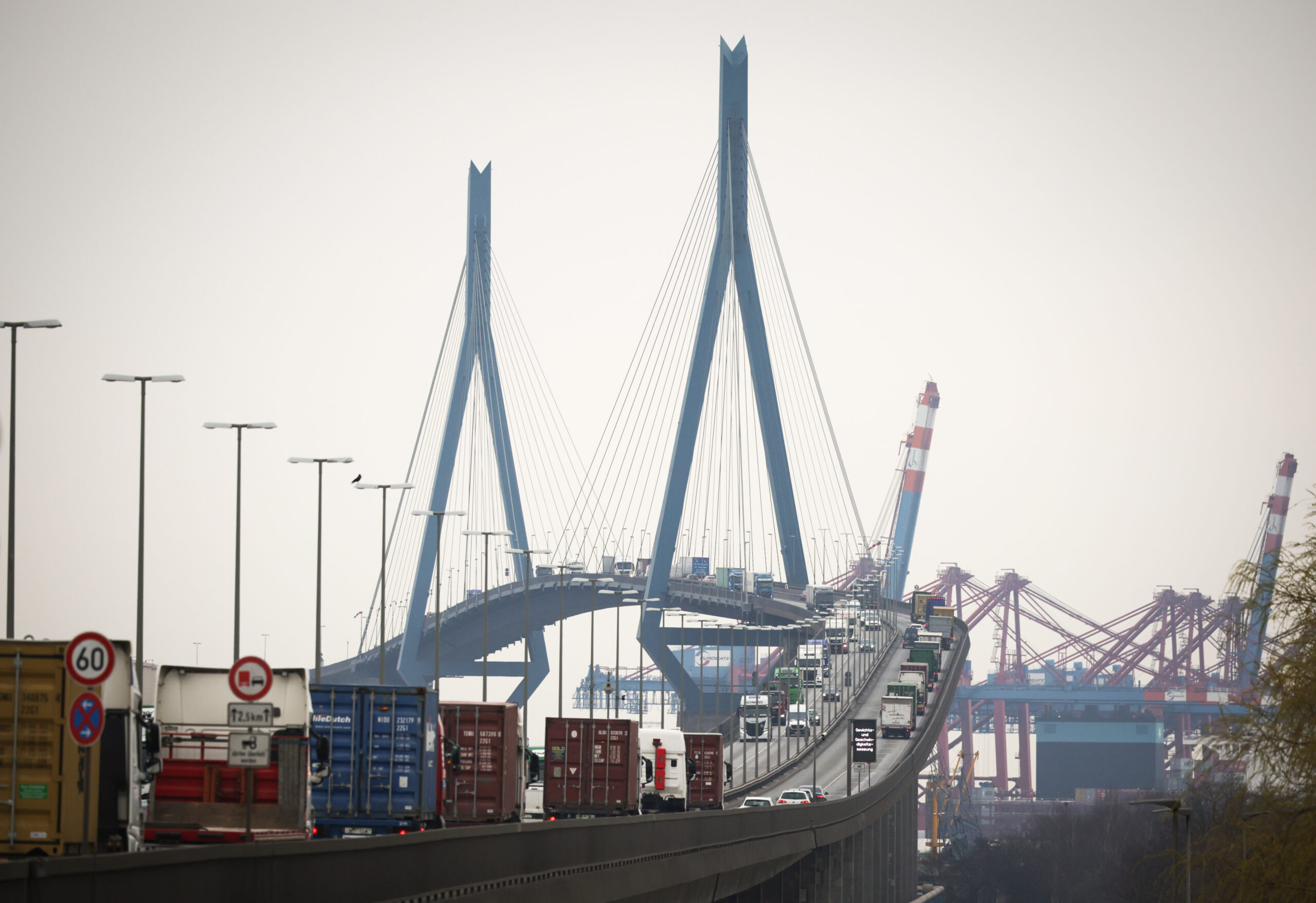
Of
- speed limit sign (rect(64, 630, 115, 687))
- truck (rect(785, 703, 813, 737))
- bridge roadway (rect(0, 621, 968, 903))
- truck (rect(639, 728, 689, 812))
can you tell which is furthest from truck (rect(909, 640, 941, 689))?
speed limit sign (rect(64, 630, 115, 687))

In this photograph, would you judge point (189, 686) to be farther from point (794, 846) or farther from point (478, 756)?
point (794, 846)

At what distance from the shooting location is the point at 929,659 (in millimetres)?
128500

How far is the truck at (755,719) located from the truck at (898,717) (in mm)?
6370

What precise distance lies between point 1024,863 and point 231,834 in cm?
9820

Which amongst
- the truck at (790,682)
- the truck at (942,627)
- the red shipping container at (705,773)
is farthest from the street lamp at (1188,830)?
the truck at (942,627)

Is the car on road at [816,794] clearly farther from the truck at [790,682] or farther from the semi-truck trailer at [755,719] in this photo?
the truck at [790,682]

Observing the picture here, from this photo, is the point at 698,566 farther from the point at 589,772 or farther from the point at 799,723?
the point at 589,772

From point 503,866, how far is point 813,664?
11360cm

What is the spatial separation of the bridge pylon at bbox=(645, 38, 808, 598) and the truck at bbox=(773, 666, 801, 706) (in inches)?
531

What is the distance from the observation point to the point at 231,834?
2180cm

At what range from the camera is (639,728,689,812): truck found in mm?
43719

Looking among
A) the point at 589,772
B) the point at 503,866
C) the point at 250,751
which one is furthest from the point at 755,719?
the point at 250,751

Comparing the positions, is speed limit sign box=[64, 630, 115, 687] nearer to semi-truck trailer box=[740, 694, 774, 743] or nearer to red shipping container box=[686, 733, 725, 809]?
red shipping container box=[686, 733, 725, 809]

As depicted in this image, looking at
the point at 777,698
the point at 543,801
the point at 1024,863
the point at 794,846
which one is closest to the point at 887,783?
the point at 794,846
